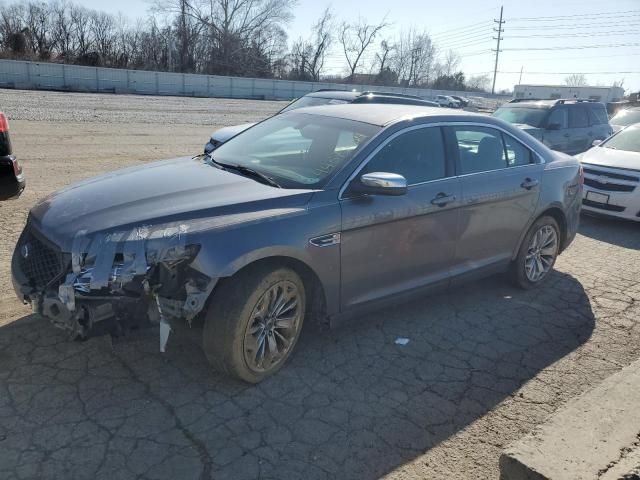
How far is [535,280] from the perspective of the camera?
5363mm

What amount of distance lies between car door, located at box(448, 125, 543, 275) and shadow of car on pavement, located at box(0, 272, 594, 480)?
0.72 metres

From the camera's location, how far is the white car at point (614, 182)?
7867 mm

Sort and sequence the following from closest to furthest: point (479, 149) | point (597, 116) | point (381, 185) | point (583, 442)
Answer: point (583, 442) < point (381, 185) < point (479, 149) < point (597, 116)

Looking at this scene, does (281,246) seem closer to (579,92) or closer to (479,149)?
(479,149)

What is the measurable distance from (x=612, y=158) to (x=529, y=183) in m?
4.62

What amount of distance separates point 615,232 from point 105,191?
24.2 ft

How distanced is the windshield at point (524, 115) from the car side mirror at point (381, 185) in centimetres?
883

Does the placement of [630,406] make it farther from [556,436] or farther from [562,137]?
[562,137]

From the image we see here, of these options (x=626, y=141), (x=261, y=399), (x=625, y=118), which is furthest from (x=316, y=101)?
(x=625, y=118)

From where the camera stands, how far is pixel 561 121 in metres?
11.5

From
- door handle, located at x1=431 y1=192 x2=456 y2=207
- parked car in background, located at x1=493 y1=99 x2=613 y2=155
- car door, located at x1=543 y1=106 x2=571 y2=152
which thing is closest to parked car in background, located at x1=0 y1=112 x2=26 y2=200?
door handle, located at x1=431 y1=192 x2=456 y2=207

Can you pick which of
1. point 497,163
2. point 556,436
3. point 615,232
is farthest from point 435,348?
point 615,232

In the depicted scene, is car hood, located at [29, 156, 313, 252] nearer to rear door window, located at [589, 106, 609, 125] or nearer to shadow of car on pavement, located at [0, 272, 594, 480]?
shadow of car on pavement, located at [0, 272, 594, 480]

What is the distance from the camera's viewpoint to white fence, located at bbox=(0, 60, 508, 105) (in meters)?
32.5
